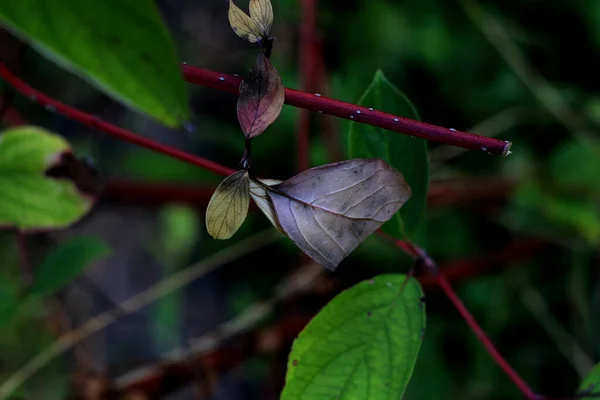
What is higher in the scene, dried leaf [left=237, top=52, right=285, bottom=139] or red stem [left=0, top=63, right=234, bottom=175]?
dried leaf [left=237, top=52, right=285, bottom=139]

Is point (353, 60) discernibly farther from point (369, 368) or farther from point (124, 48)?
point (124, 48)

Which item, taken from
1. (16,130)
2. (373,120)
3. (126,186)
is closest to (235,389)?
(126,186)

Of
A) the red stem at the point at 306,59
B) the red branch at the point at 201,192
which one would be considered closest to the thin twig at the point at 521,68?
the red branch at the point at 201,192

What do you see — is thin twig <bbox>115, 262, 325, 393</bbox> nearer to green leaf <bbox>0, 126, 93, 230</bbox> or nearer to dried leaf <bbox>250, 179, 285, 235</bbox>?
green leaf <bbox>0, 126, 93, 230</bbox>

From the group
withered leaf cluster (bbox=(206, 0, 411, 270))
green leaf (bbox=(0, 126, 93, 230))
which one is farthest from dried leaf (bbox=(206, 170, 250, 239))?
green leaf (bbox=(0, 126, 93, 230))

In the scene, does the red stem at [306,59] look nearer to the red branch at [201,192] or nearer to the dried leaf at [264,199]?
the red branch at [201,192]

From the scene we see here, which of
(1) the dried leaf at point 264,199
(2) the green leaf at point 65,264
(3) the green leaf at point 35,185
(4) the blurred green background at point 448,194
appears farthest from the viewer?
(4) the blurred green background at point 448,194
